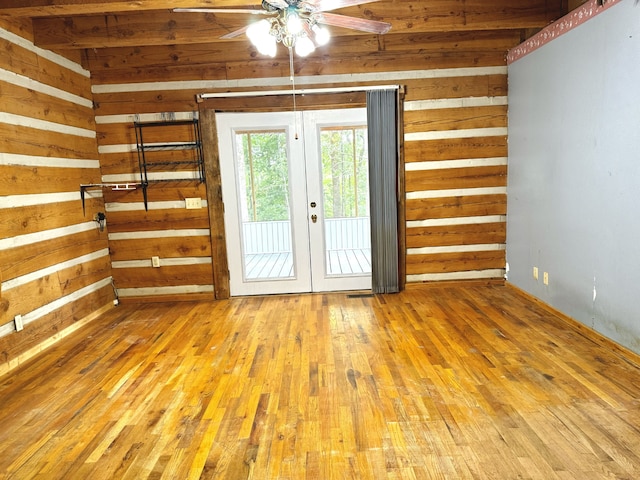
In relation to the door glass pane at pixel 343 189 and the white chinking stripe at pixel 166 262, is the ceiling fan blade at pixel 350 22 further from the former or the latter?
the white chinking stripe at pixel 166 262

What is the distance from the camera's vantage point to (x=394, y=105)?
4.71m

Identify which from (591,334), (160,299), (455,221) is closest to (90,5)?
(160,299)

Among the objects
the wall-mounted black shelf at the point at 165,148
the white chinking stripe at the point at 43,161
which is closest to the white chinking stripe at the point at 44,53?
the wall-mounted black shelf at the point at 165,148

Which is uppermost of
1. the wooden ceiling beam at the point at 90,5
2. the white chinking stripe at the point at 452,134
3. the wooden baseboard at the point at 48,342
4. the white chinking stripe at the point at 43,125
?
the wooden ceiling beam at the point at 90,5

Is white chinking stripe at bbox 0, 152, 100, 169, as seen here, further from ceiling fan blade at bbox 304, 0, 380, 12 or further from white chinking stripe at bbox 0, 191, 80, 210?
ceiling fan blade at bbox 304, 0, 380, 12

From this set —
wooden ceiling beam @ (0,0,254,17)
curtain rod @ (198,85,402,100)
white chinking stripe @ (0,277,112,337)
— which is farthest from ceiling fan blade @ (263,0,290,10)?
white chinking stripe @ (0,277,112,337)

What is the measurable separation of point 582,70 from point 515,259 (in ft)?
6.77

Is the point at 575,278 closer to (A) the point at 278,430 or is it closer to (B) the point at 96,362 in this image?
(A) the point at 278,430

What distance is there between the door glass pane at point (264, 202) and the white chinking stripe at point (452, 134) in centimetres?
145

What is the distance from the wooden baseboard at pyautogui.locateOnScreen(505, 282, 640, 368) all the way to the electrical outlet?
3.69 metres

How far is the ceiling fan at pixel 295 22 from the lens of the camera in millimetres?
2236

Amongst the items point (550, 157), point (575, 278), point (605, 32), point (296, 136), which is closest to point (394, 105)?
point (296, 136)

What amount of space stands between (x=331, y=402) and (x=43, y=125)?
3.47 meters

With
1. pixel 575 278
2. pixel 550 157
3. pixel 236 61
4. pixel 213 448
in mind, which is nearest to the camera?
pixel 213 448
